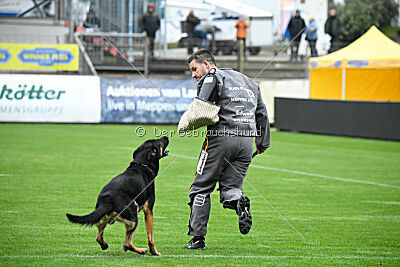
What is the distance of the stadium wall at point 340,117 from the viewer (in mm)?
21719

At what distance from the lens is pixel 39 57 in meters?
26.9

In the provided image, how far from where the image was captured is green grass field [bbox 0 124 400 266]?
285 inches

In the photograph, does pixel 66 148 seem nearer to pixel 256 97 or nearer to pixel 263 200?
pixel 263 200

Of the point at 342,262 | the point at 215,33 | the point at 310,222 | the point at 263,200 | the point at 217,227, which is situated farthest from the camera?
the point at 215,33

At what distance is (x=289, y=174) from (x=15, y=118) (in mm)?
12162

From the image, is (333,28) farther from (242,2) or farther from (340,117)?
(340,117)

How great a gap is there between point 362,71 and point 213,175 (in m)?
20.6

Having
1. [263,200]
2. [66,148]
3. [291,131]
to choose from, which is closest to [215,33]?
[291,131]

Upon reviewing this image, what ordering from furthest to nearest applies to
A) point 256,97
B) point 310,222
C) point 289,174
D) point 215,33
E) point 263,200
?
point 215,33 → point 289,174 → point 263,200 → point 310,222 → point 256,97

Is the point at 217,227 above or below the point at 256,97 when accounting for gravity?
below

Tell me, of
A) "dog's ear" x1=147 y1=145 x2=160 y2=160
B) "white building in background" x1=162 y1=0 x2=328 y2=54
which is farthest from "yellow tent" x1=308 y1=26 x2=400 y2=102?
"dog's ear" x1=147 y1=145 x2=160 y2=160

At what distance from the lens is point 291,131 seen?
25.1 metres

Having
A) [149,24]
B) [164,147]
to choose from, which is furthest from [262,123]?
[149,24]

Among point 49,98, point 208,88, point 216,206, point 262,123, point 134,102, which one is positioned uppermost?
point 208,88
